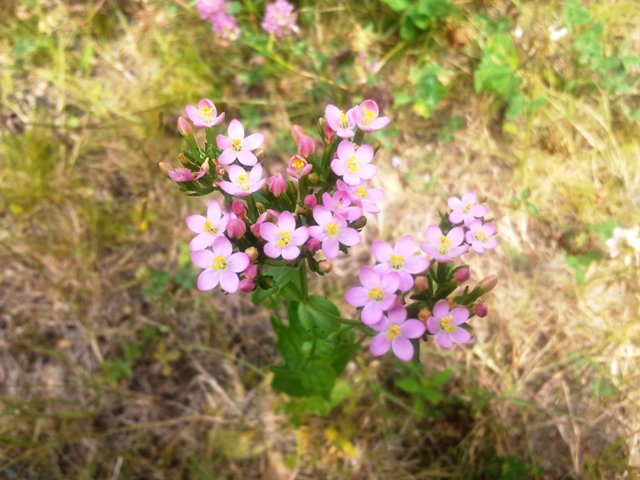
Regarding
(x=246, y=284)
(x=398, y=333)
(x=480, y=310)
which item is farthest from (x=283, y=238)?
(x=480, y=310)

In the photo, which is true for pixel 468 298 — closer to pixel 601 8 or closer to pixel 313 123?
pixel 313 123

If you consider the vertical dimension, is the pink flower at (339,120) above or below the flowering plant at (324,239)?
above

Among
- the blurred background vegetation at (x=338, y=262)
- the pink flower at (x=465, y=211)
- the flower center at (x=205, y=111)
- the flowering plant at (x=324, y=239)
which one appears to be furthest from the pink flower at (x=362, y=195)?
the blurred background vegetation at (x=338, y=262)

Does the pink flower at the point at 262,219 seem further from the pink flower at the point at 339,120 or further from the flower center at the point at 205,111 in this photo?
the flower center at the point at 205,111

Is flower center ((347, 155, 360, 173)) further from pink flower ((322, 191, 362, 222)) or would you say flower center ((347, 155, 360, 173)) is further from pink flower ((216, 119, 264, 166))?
pink flower ((216, 119, 264, 166))

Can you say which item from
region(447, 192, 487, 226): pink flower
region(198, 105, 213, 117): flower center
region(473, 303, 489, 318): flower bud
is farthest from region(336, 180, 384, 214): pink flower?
region(198, 105, 213, 117): flower center
